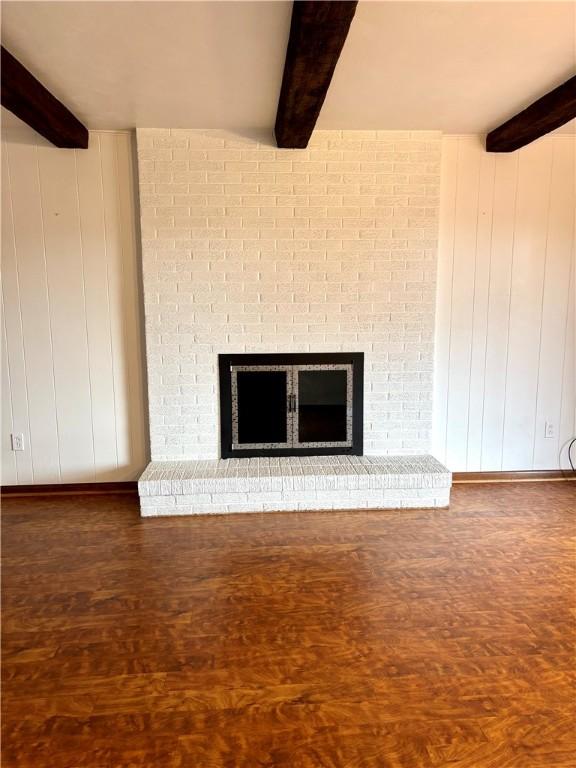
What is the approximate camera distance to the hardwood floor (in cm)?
141

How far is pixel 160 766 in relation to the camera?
133 centimetres

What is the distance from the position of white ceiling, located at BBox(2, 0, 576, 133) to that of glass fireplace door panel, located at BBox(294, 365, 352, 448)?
1.61m

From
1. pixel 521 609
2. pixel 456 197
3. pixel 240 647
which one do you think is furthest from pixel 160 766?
pixel 456 197

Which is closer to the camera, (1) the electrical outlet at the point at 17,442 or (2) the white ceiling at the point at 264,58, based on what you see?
(2) the white ceiling at the point at 264,58

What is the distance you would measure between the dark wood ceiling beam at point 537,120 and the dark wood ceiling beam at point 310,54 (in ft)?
4.17

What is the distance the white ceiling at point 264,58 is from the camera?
180cm

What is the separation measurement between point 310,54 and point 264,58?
38 cm

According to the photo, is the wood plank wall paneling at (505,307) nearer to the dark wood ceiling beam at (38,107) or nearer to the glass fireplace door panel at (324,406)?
the glass fireplace door panel at (324,406)

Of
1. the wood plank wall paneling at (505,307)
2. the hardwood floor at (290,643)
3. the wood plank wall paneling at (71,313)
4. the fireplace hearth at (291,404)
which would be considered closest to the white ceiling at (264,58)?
the wood plank wall paneling at (71,313)

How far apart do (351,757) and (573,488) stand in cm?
280

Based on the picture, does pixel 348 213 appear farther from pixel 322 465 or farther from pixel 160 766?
pixel 160 766

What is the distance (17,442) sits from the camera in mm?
3260

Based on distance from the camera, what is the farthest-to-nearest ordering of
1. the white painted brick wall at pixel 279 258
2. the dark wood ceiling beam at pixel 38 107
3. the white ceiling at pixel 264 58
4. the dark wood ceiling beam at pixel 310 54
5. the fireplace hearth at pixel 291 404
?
the fireplace hearth at pixel 291 404, the white painted brick wall at pixel 279 258, the dark wood ceiling beam at pixel 38 107, the white ceiling at pixel 264 58, the dark wood ceiling beam at pixel 310 54

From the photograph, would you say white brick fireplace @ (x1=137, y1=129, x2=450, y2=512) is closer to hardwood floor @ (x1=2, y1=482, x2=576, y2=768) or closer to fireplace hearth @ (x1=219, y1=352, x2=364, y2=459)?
fireplace hearth @ (x1=219, y1=352, x2=364, y2=459)
